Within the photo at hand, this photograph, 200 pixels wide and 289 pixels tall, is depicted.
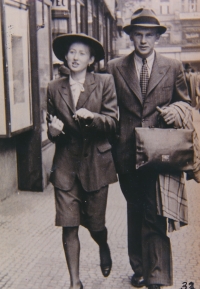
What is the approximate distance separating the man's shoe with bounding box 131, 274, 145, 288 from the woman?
48 cm

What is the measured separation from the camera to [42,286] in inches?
157

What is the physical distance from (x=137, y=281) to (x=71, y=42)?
1848mm

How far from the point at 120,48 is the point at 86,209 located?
75.9 feet

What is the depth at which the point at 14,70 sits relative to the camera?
6.51 meters

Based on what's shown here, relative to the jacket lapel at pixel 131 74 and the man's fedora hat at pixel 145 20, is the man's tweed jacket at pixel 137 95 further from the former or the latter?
the man's fedora hat at pixel 145 20

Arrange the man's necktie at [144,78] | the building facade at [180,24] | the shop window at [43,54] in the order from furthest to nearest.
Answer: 1. the shop window at [43,54]
2. the building facade at [180,24]
3. the man's necktie at [144,78]

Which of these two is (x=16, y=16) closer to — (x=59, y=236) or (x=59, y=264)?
(x=59, y=236)

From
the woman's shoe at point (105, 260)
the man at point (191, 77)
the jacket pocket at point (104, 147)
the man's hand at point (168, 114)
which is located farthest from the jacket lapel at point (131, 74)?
the man at point (191, 77)

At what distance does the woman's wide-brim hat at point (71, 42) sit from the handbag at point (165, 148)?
0.67m

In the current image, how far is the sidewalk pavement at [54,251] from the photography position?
4.09 metres

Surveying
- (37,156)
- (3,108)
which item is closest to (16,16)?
(3,108)

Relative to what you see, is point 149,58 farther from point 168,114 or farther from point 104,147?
point 104,147

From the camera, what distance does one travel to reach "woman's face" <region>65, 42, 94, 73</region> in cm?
365

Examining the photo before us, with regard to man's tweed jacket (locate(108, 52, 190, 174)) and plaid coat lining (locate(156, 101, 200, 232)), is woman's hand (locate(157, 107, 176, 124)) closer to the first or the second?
plaid coat lining (locate(156, 101, 200, 232))
